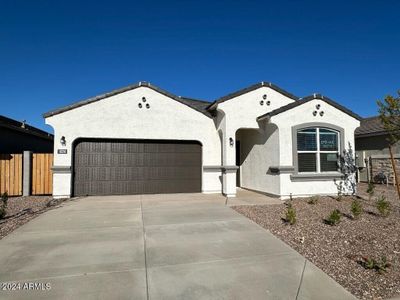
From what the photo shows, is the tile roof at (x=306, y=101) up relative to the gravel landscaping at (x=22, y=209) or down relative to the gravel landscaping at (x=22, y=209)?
up

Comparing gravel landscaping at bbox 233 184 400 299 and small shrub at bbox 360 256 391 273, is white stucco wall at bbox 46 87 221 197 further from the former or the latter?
small shrub at bbox 360 256 391 273

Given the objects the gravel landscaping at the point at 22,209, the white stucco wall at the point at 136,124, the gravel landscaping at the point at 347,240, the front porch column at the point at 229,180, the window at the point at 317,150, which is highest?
the white stucco wall at the point at 136,124

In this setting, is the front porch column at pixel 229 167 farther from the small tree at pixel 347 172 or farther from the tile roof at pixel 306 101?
the small tree at pixel 347 172

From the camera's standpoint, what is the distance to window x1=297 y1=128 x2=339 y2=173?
10.7 m

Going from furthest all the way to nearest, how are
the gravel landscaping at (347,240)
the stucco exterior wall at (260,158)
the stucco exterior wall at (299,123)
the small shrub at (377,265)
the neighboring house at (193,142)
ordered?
the stucco exterior wall at (260,158)
the neighboring house at (193,142)
the stucco exterior wall at (299,123)
the small shrub at (377,265)
the gravel landscaping at (347,240)

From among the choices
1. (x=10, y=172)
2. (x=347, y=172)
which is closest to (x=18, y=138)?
(x=10, y=172)

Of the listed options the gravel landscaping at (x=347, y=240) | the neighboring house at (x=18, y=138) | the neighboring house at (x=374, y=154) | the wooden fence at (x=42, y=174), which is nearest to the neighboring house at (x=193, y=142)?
the wooden fence at (x=42, y=174)

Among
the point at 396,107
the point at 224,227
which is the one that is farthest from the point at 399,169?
the point at 224,227

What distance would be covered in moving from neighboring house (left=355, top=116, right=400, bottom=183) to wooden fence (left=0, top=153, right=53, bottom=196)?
685 inches

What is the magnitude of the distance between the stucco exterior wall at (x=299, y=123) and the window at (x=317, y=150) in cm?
37

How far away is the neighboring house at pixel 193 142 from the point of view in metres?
10.7

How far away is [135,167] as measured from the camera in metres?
11.7

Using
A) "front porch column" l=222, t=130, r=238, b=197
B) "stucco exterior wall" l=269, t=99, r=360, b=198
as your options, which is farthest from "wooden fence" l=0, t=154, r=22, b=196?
"stucco exterior wall" l=269, t=99, r=360, b=198

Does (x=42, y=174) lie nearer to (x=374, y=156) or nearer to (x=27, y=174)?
(x=27, y=174)
